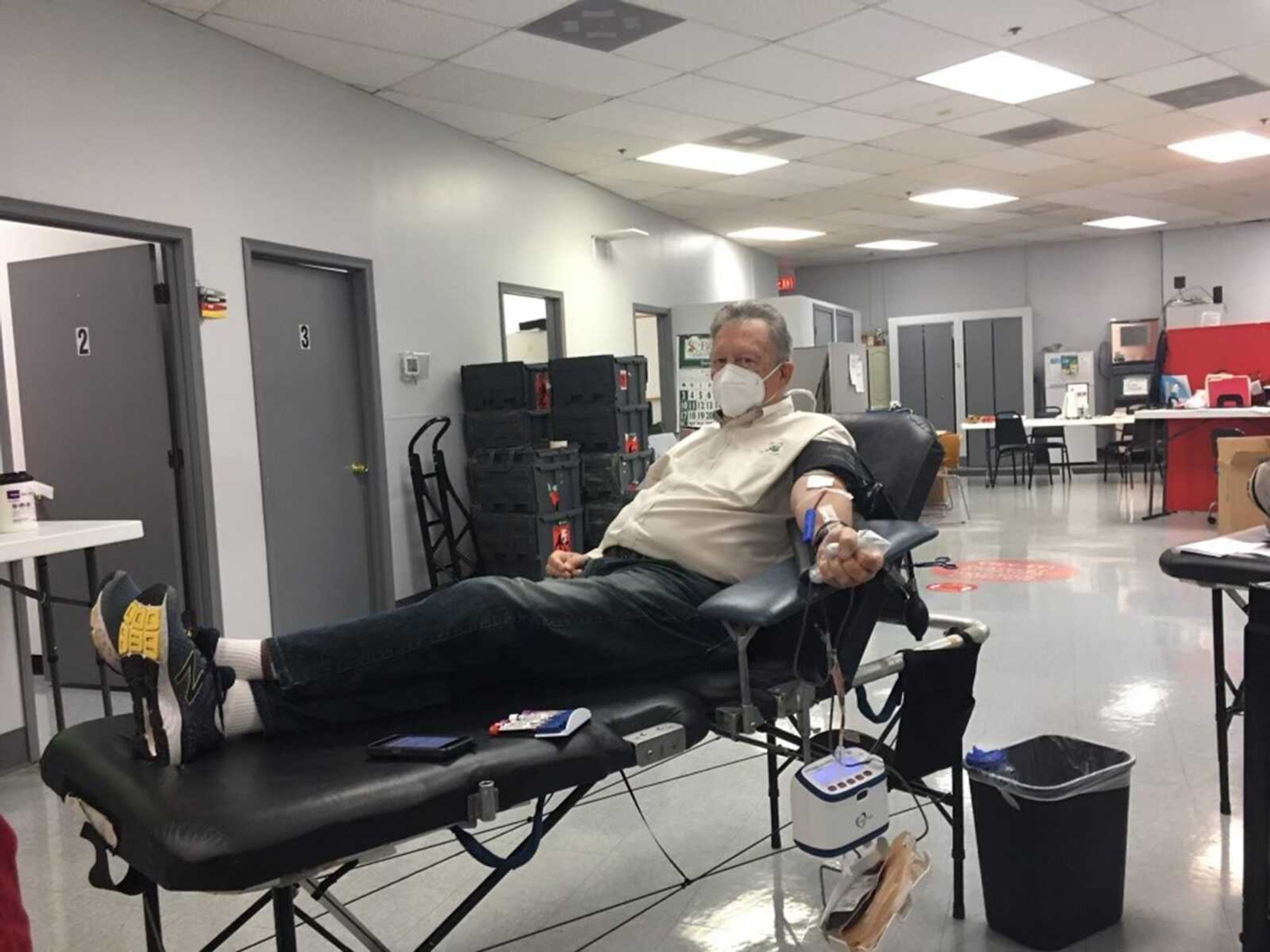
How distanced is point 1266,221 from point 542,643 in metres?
13.0

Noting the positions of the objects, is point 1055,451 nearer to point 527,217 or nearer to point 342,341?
point 527,217

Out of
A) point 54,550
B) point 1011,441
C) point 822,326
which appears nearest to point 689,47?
point 54,550

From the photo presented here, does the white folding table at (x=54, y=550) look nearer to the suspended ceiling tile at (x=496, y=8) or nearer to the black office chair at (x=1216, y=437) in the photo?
the suspended ceiling tile at (x=496, y=8)

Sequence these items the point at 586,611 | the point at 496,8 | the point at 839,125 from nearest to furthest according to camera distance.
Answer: the point at 586,611 < the point at 496,8 < the point at 839,125

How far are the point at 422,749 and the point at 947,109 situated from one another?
19.9 feet

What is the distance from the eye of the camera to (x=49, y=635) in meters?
3.33

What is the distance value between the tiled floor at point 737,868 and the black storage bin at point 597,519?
2757 millimetres

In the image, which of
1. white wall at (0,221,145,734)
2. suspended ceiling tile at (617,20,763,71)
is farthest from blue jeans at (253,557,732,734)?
suspended ceiling tile at (617,20,763,71)

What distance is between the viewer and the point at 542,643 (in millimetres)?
1807

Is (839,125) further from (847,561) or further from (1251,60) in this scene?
(847,561)

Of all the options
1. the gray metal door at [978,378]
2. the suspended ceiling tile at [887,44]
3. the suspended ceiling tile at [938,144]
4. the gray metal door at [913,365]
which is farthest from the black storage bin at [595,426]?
the gray metal door at [978,378]

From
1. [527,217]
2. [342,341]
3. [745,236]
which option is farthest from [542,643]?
[745,236]

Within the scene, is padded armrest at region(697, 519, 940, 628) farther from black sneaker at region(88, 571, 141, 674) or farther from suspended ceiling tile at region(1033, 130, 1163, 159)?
suspended ceiling tile at region(1033, 130, 1163, 159)

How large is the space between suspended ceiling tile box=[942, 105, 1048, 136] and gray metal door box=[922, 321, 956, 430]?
6.26m
